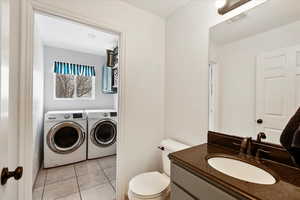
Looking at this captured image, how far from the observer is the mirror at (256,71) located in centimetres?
91

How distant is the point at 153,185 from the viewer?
1.34 m

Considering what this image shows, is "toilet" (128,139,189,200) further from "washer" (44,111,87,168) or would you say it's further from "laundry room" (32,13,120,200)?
"washer" (44,111,87,168)

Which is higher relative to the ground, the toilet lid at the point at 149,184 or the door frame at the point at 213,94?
the door frame at the point at 213,94

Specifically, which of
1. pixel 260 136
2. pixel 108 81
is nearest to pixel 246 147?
pixel 260 136

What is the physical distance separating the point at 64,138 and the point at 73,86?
1.38m

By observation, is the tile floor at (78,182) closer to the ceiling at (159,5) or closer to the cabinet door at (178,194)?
the cabinet door at (178,194)

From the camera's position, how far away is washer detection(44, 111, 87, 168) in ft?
8.05

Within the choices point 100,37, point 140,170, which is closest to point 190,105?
point 140,170

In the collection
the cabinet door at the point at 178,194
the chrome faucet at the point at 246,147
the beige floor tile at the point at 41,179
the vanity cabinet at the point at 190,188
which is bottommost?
the beige floor tile at the point at 41,179

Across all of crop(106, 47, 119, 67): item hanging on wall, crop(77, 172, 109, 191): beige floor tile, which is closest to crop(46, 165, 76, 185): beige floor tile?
crop(77, 172, 109, 191): beige floor tile

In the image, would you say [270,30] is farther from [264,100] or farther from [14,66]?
[14,66]

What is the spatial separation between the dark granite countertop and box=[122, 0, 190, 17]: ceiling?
5.30ft

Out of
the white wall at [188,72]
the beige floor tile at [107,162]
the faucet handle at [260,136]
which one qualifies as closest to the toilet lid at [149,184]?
the white wall at [188,72]

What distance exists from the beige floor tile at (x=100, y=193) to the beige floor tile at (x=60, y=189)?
0.60ft
